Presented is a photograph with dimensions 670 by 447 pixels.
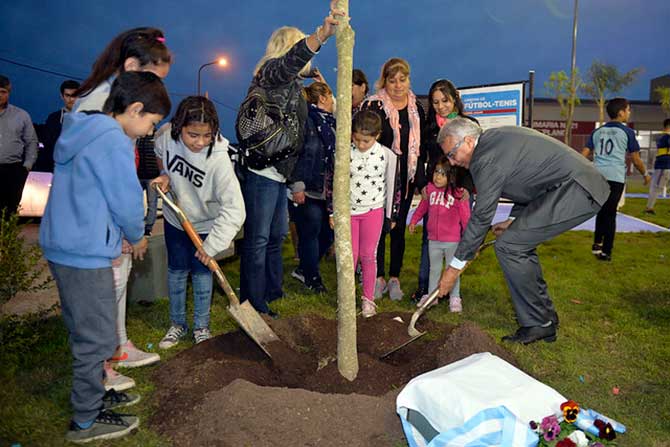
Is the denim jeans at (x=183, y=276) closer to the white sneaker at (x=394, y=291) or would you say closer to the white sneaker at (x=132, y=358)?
the white sneaker at (x=132, y=358)

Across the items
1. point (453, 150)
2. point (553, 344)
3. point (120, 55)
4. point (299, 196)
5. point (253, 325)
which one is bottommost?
point (553, 344)

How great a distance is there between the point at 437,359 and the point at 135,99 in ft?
7.70

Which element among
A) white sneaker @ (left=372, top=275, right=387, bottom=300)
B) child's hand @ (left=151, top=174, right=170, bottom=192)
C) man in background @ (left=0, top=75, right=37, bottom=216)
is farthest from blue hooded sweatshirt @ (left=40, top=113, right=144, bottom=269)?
man in background @ (left=0, top=75, right=37, bottom=216)

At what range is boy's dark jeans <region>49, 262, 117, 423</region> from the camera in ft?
8.46

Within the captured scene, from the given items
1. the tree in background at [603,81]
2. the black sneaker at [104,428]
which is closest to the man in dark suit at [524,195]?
the black sneaker at [104,428]

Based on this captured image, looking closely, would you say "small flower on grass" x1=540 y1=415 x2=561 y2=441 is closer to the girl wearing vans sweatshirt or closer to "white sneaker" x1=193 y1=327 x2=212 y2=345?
the girl wearing vans sweatshirt

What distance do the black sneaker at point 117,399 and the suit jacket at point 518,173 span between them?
7.47 ft

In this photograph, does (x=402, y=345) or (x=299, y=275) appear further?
(x=299, y=275)

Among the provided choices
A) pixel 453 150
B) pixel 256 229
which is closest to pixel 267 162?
pixel 256 229

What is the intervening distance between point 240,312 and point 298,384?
0.68m

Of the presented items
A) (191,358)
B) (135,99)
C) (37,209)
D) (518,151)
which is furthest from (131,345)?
(37,209)

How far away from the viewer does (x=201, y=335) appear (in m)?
3.99

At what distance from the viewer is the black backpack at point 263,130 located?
3.93m

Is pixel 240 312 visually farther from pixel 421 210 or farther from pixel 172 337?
pixel 421 210
